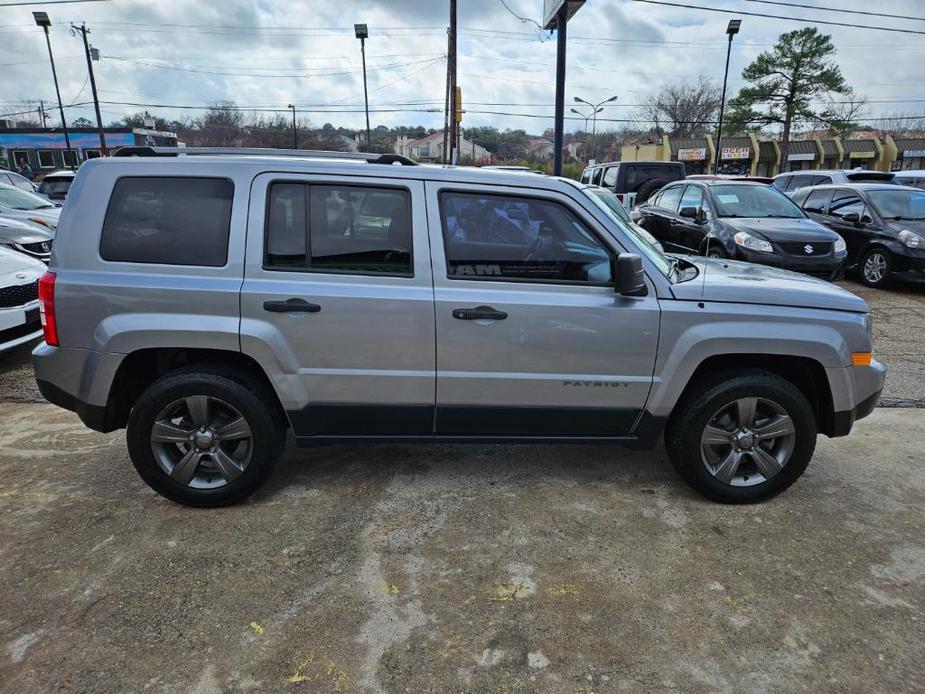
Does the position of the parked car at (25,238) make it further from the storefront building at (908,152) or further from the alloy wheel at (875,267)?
the storefront building at (908,152)

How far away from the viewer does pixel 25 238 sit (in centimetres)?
844

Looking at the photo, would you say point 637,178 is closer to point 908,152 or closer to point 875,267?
point 875,267

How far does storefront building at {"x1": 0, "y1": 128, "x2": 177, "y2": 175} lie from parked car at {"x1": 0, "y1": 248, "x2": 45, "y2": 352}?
5600cm

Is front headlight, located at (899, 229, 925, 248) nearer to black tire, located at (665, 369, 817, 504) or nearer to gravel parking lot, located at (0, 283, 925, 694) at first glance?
gravel parking lot, located at (0, 283, 925, 694)

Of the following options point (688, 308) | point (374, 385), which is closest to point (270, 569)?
point (374, 385)

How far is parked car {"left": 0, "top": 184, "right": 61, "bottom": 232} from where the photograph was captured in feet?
34.0

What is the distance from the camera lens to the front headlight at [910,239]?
9195mm

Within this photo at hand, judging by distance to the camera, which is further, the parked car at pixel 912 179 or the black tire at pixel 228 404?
the parked car at pixel 912 179

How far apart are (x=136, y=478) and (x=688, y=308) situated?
3.46m

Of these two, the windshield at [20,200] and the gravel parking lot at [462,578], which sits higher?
the windshield at [20,200]

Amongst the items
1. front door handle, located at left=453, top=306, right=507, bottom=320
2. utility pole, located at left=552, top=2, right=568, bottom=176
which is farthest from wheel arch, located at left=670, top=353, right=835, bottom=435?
utility pole, located at left=552, top=2, right=568, bottom=176

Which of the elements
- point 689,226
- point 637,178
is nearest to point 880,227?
point 689,226

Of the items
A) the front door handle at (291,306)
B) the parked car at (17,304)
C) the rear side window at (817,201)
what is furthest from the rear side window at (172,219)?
the rear side window at (817,201)

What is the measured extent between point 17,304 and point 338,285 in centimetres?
438
